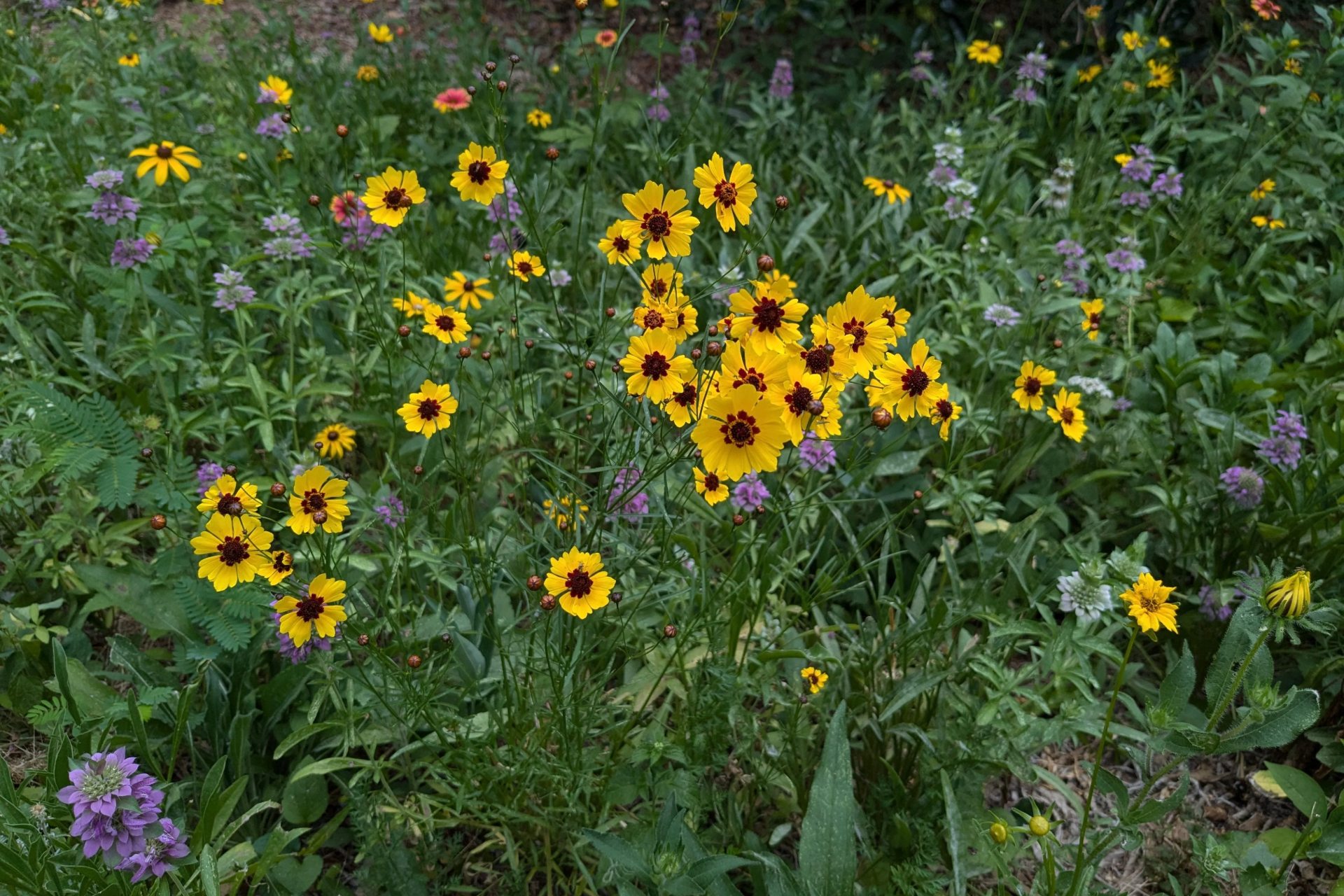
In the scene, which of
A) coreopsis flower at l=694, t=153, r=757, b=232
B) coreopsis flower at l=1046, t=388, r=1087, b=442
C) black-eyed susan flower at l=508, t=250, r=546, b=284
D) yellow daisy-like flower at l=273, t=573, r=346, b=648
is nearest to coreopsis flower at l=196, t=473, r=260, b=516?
yellow daisy-like flower at l=273, t=573, r=346, b=648

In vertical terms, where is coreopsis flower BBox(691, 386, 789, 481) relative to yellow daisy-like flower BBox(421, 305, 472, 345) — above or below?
above

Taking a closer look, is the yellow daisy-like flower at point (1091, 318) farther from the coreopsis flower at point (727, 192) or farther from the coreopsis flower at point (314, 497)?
the coreopsis flower at point (314, 497)

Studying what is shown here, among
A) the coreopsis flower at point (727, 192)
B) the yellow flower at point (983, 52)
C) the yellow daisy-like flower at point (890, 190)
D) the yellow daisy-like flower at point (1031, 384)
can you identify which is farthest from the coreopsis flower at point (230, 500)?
the yellow flower at point (983, 52)

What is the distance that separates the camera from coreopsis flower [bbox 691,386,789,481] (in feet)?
4.18

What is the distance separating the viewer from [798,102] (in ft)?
14.5

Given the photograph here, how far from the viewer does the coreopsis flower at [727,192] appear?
1.52 m

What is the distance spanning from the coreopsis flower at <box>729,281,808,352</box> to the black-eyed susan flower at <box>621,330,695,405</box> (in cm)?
11

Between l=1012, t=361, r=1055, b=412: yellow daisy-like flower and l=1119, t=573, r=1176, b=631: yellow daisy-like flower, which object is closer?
l=1119, t=573, r=1176, b=631: yellow daisy-like flower

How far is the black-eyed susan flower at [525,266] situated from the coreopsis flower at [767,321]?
0.44m

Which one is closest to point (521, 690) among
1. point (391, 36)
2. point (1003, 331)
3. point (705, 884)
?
point (705, 884)

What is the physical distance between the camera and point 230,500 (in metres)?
1.28

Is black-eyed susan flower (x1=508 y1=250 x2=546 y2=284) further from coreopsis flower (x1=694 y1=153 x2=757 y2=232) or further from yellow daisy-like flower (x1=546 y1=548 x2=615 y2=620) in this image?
yellow daisy-like flower (x1=546 y1=548 x2=615 y2=620)

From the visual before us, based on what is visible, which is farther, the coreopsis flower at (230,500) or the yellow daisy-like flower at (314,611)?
the yellow daisy-like flower at (314,611)

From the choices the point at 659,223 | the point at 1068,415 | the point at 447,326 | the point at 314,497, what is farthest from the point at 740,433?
the point at 1068,415
